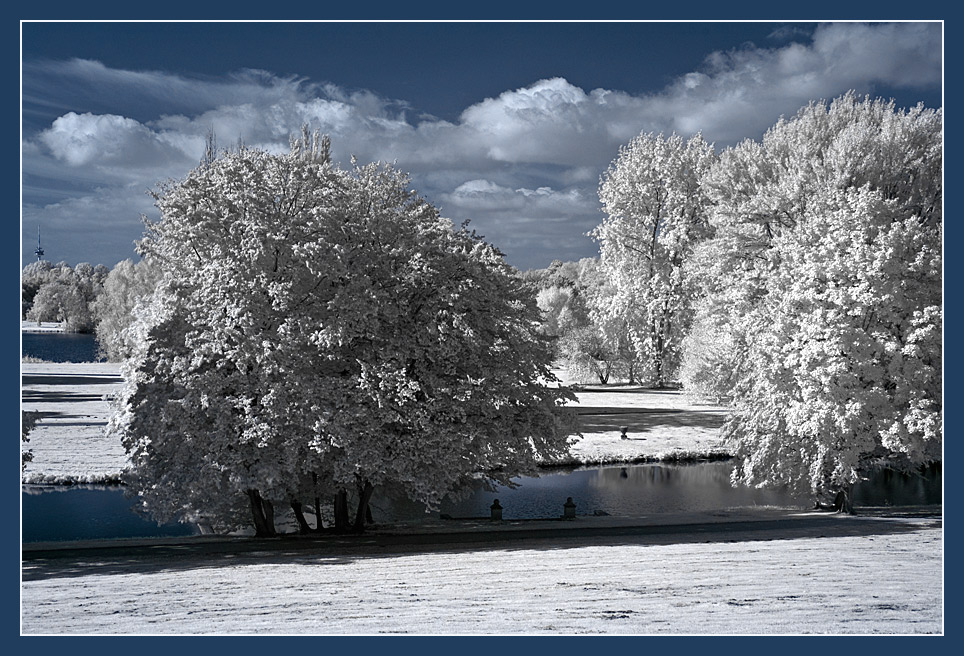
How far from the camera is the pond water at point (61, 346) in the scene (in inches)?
417

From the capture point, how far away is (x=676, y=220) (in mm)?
30391

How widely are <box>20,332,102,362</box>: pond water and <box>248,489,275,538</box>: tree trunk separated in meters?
3.38

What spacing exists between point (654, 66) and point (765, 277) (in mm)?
10137

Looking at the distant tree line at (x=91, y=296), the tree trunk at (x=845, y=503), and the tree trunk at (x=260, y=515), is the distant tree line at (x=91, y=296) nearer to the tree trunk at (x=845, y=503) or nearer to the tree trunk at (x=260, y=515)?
the tree trunk at (x=260, y=515)

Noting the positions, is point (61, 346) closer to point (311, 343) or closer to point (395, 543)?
point (311, 343)

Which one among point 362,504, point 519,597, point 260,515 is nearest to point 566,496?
point 362,504

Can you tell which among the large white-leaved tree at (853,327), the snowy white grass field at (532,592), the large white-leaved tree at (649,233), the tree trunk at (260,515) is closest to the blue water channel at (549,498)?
the tree trunk at (260,515)

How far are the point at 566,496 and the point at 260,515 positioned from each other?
866 centimetres

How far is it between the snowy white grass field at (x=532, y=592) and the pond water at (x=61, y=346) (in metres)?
3.00

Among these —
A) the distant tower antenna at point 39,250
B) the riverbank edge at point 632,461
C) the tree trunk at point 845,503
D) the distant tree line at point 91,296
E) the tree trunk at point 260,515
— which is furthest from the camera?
the riverbank edge at point 632,461

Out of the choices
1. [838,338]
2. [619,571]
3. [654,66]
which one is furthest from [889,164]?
[619,571]

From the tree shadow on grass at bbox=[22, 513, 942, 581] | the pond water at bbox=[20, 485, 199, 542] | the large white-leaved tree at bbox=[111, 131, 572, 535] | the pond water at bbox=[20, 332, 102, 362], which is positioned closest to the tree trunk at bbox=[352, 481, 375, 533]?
the tree shadow on grass at bbox=[22, 513, 942, 581]

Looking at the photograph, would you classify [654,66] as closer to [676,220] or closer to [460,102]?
[460,102]

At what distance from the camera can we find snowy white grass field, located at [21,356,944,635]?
750cm
